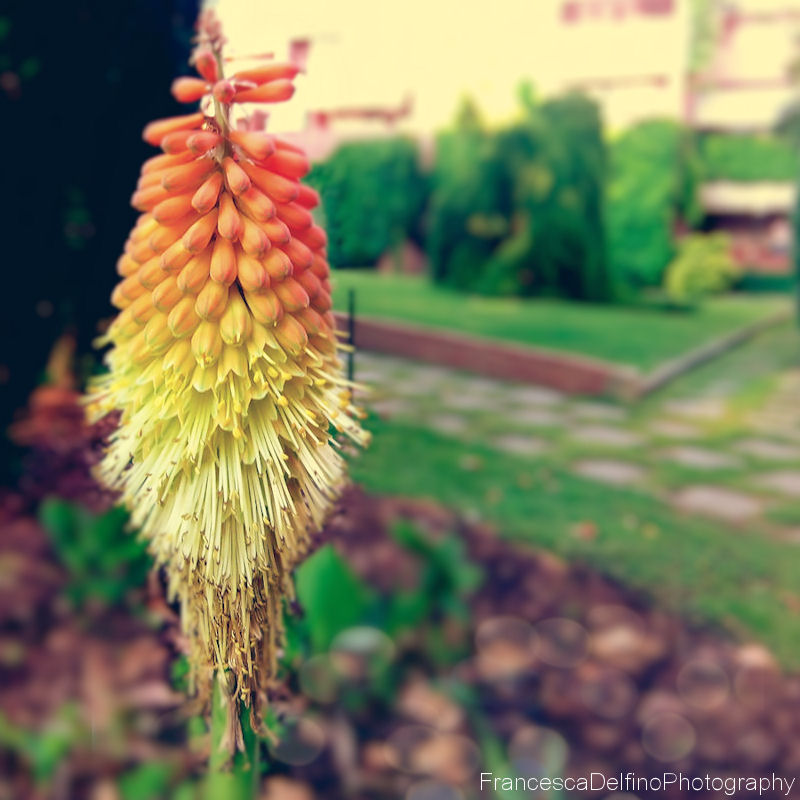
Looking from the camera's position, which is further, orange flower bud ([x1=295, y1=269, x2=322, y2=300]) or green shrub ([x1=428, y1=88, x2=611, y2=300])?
green shrub ([x1=428, y1=88, x2=611, y2=300])

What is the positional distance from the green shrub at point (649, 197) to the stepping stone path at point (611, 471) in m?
1.99

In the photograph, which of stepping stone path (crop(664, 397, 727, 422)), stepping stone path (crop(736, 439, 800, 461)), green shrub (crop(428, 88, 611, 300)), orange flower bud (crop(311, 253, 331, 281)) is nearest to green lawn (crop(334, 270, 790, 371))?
green shrub (crop(428, 88, 611, 300))

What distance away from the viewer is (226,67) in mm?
523

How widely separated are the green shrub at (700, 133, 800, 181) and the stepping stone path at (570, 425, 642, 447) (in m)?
1.74

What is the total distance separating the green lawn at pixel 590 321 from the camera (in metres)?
3.74

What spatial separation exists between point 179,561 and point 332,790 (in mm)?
1031

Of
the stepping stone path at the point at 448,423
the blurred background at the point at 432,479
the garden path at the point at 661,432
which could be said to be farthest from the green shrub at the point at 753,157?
the stepping stone path at the point at 448,423

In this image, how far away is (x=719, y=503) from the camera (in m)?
2.47

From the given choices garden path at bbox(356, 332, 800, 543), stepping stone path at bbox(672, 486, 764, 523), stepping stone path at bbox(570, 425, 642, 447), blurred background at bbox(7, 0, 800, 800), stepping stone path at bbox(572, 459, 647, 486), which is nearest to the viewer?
blurred background at bbox(7, 0, 800, 800)

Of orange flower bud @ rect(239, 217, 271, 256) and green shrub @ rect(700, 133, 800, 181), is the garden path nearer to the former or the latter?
green shrub @ rect(700, 133, 800, 181)

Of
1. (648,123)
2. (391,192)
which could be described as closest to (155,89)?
(391,192)

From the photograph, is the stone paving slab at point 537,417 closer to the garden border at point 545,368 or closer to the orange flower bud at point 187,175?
the garden border at point 545,368

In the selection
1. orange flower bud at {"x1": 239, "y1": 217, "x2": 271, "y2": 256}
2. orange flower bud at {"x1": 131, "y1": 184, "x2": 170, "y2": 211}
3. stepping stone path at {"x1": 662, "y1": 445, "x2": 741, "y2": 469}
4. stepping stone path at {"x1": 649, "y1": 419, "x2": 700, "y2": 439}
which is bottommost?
stepping stone path at {"x1": 662, "y1": 445, "x2": 741, "y2": 469}

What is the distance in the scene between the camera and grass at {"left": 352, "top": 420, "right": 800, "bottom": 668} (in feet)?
6.38
